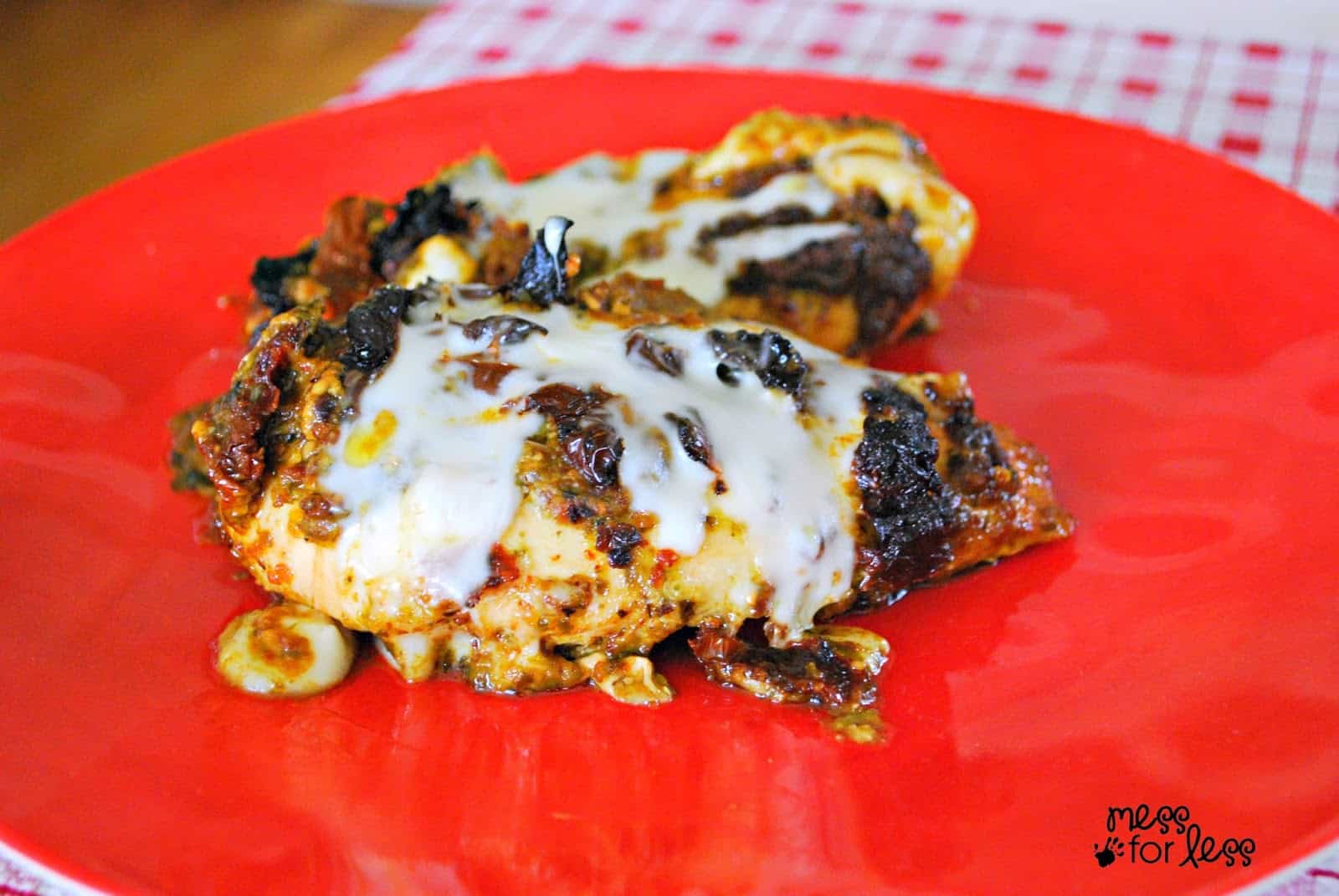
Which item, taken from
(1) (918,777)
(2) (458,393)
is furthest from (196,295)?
(1) (918,777)

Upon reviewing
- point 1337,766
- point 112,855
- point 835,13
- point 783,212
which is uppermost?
point 112,855

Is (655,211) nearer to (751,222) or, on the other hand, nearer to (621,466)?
(751,222)

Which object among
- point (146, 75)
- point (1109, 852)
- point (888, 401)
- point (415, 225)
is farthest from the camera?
point (146, 75)

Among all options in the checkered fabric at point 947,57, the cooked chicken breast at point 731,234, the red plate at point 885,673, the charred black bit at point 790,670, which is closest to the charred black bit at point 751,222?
the cooked chicken breast at point 731,234

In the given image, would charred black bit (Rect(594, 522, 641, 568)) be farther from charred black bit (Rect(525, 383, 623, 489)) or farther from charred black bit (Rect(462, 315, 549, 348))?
charred black bit (Rect(462, 315, 549, 348))

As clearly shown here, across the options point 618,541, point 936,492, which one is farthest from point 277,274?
point 936,492

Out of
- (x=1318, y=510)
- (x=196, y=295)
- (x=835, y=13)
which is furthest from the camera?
(x=835, y=13)

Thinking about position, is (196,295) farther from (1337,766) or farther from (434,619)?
(1337,766)
